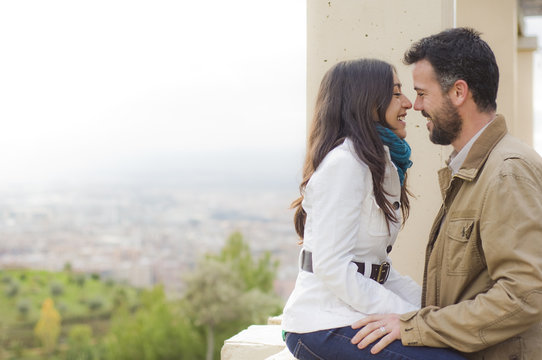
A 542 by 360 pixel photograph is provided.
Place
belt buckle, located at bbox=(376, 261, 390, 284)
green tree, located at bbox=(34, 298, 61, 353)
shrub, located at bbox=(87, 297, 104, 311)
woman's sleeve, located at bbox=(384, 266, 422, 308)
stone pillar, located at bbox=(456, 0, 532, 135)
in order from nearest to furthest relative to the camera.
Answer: belt buckle, located at bbox=(376, 261, 390, 284) → woman's sleeve, located at bbox=(384, 266, 422, 308) → stone pillar, located at bbox=(456, 0, 532, 135) → green tree, located at bbox=(34, 298, 61, 353) → shrub, located at bbox=(87, 297, 104, 311)

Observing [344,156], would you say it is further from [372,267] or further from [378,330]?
[378,330]

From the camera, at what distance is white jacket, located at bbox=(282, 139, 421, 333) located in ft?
6.40

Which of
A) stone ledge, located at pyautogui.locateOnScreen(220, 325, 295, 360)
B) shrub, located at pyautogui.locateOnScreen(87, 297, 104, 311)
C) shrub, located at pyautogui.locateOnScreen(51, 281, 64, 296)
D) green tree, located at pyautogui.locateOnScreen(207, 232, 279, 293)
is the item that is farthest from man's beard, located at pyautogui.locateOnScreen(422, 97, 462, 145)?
shrub, located at pyautogui.locateOnScreen(51, 281, 64, 296)

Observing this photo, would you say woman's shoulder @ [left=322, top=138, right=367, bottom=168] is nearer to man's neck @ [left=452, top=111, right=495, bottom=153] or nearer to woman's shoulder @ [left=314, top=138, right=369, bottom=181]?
woman's shoulder @ [left=314, top=138, right=369, bottom=181]

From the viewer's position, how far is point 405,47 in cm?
281

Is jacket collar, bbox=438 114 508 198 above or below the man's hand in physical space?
above

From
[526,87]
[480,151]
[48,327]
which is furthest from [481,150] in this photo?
[48,327]

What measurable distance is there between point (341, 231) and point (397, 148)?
0.38 metres

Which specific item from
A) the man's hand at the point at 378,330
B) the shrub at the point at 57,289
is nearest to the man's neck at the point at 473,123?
the man's hand at the point at 378,330

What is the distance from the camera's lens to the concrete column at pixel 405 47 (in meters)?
2.80

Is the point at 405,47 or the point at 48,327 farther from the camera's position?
the point at 48,327

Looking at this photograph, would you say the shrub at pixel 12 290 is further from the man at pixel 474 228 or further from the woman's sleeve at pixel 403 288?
the man at pixel 474 228

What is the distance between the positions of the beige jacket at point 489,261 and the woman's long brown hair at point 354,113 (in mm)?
236

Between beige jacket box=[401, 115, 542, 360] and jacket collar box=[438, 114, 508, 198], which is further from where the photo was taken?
jacket collar box=[438, 114, 508, 198]
